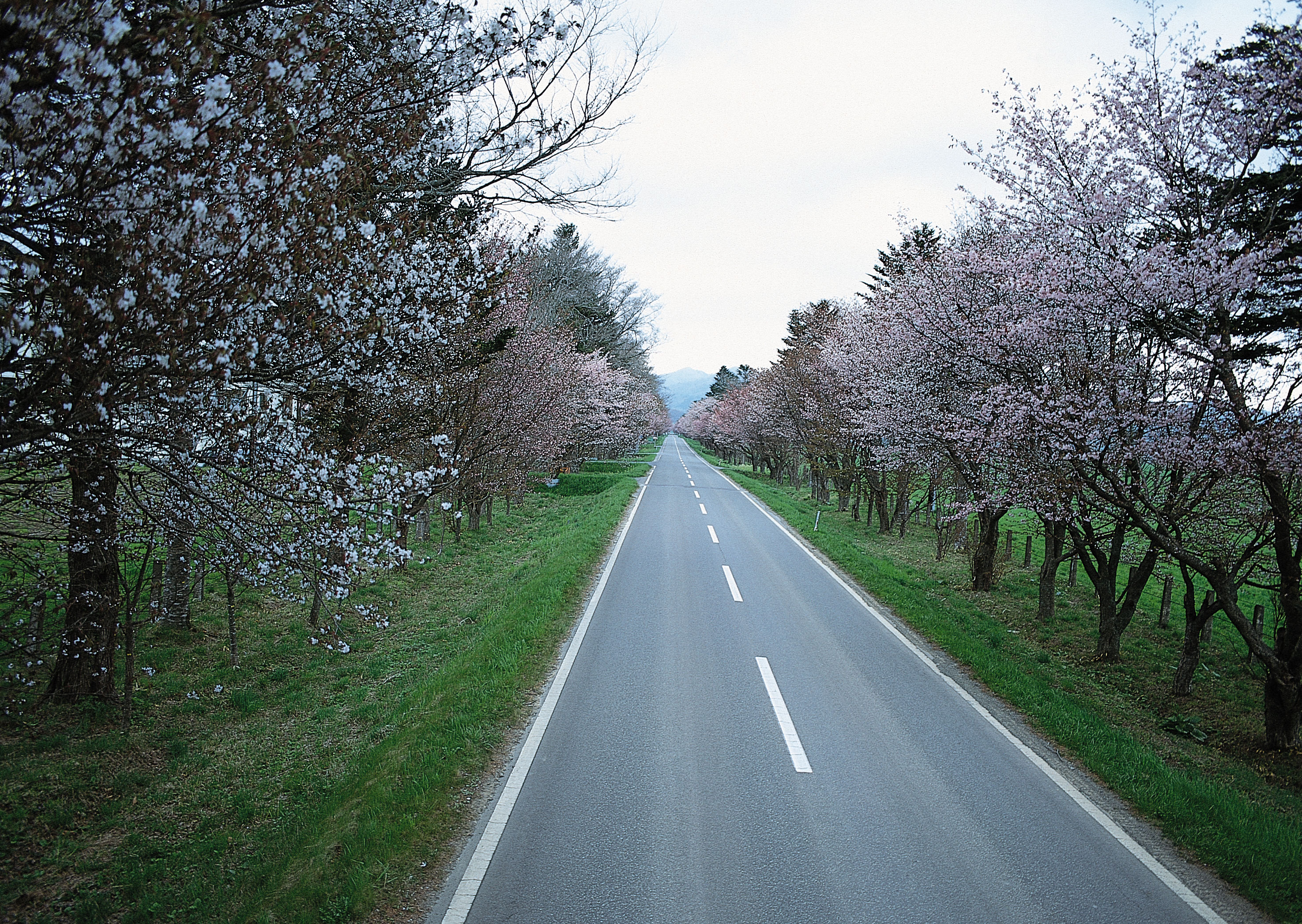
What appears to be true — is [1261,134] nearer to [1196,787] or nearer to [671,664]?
[1196,787]

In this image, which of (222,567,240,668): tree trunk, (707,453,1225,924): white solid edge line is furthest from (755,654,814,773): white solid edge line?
(222,567,240,668): tree trunk

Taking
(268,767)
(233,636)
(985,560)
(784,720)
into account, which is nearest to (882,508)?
(985,560)

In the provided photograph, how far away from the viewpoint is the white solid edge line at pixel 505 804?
4082mm

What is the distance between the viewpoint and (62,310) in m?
3.97

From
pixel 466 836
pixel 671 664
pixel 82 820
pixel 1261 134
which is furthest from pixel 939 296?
pixel 82 820

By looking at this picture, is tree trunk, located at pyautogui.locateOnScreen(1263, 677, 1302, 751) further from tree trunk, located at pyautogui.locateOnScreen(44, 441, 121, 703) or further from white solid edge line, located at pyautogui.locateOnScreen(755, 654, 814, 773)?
tree trunk, located at pyautogui.locateOnScreen(44, 441, 121, 703)

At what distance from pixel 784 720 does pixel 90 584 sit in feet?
23.5

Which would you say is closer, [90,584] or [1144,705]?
[90,584]

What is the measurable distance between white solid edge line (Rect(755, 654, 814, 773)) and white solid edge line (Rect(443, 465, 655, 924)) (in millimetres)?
2314

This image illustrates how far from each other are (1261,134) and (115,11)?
10.9 m

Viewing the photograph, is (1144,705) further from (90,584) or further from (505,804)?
(90,584)

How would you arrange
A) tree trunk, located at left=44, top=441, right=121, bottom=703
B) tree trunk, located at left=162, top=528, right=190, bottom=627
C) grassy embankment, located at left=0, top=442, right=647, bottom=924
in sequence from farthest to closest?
tree trunk, located at left=162, top=528, right=190, bottom=627, tree trunk, located at left=44, top=441, right=121, bottom=703, grassy embankment, located at left=0, top=442, right=647, bottom=924

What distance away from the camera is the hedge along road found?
14.0ft

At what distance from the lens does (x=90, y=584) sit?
6875 millimetres
